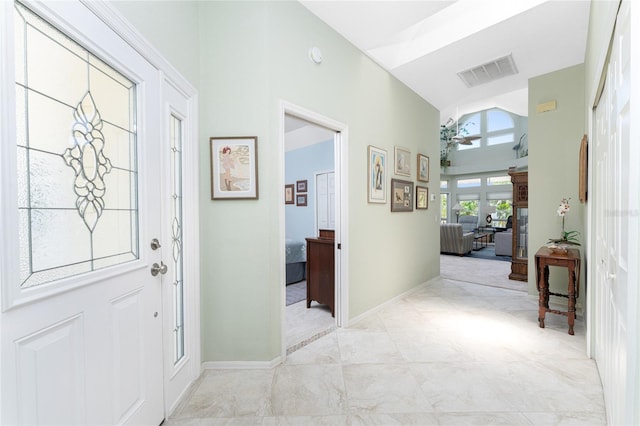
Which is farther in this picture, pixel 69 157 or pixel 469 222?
pixel 469 222

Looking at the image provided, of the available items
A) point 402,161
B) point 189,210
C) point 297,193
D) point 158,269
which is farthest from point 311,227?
point 158,269

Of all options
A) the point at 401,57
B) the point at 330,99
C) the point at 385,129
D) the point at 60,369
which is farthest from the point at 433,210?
the point at 60,369

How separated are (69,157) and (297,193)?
517 centimetres

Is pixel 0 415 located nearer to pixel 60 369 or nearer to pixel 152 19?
pixel 60 369

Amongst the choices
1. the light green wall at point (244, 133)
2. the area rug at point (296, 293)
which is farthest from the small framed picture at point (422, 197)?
the light green wall at point (244, 133)

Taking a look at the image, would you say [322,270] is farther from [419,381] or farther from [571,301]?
[571,301]

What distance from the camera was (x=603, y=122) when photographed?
175 cm

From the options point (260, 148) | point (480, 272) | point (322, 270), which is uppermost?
point (260, 148)

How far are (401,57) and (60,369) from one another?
3923 millimetres

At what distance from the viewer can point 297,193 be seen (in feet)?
20.4

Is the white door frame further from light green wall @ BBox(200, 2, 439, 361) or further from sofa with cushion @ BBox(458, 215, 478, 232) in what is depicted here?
sofa with cushion @ BBox(458, 215, 478, 232)

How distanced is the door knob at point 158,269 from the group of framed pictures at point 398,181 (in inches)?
85.3

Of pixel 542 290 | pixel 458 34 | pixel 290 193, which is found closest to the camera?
pixel 542 290

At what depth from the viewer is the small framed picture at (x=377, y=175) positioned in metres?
3.18
